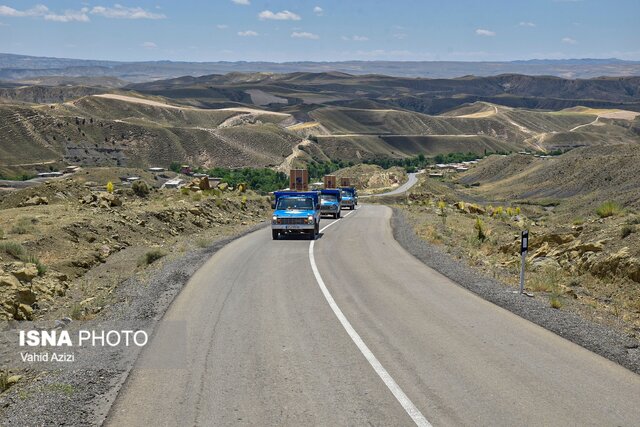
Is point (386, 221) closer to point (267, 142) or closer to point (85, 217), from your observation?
point (85, 217)

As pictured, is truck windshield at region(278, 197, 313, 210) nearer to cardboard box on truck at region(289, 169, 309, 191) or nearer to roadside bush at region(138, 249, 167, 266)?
roadside bush at region(138, 249, 167, 266)

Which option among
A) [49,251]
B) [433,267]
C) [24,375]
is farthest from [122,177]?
[24,375]

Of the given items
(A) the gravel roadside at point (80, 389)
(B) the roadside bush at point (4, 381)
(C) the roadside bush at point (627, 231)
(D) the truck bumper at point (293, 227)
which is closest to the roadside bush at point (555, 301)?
(C) the roadside bush at point (627, 231)

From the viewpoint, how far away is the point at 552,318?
12.2 meters

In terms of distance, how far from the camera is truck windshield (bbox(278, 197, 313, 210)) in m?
29.0

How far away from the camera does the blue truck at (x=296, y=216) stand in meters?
27.7

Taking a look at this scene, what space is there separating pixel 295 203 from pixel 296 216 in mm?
1598

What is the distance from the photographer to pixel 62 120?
163m

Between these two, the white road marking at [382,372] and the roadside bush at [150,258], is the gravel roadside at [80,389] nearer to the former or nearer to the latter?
the white road marking at [382,372]

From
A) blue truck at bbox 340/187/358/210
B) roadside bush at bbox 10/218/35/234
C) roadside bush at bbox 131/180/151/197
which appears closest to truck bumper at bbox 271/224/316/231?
roadside bush at bbox 10/218/35/234

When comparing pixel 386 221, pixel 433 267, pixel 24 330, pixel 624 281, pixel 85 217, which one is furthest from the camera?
pixel 386 221

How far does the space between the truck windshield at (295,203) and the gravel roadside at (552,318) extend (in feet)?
31.3

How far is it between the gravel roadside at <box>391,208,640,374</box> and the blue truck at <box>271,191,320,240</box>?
27.1 ft

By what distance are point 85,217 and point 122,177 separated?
71.5 meters
